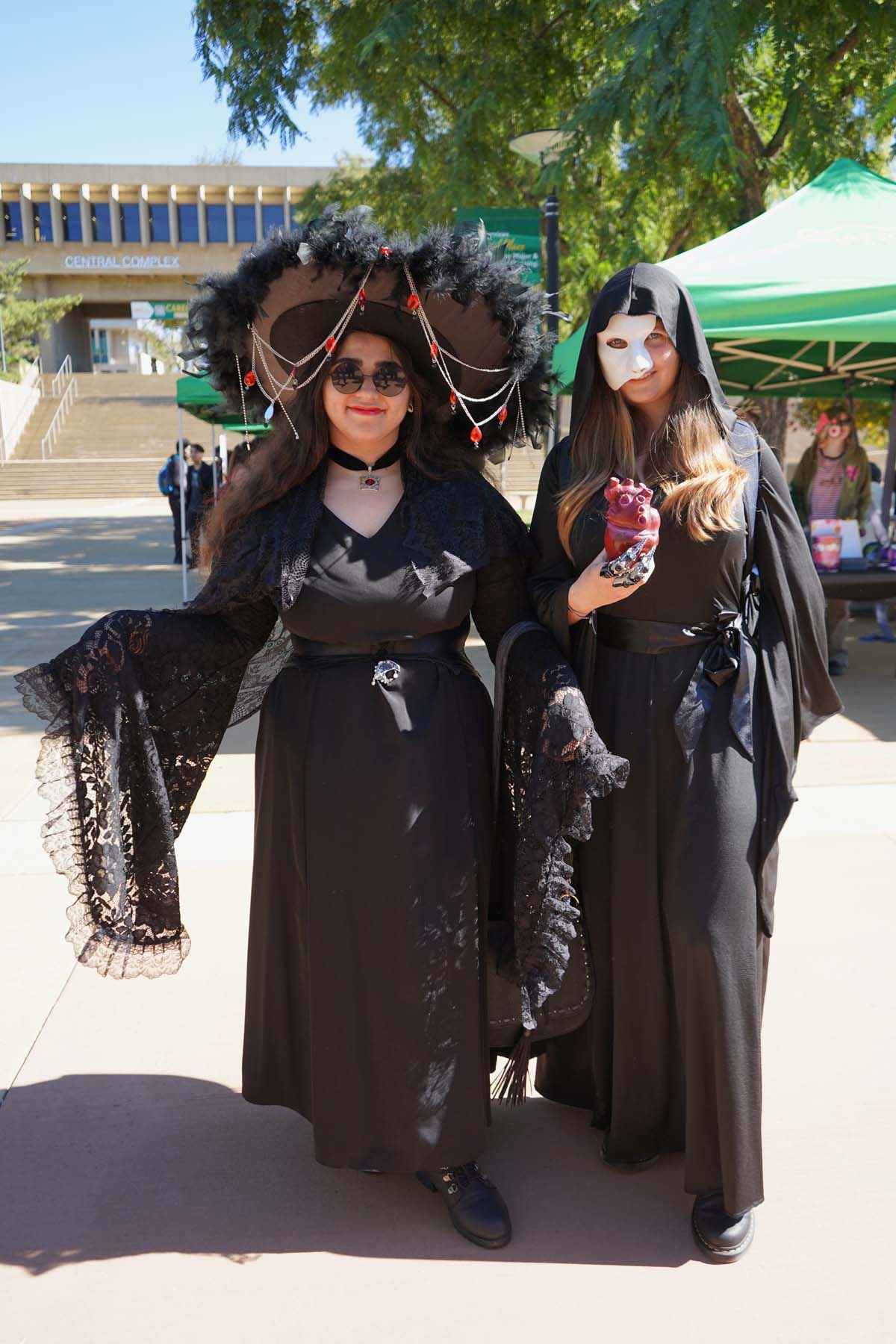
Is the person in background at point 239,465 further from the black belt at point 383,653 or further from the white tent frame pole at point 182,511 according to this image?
the white tent frame pole at point 182,511

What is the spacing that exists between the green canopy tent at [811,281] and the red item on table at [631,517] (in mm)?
3468

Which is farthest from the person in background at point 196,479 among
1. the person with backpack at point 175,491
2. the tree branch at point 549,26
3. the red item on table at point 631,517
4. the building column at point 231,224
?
the building column at point 231,224

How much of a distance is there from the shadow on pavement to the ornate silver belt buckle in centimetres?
120

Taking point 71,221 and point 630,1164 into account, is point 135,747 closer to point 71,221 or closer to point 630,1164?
point 630,1164

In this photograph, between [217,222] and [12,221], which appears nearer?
[12,221]

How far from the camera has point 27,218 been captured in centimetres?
5525

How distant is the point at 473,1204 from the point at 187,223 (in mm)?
60778

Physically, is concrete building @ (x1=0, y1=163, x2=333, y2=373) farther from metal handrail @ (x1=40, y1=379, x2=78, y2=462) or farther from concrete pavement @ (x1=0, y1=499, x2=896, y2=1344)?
concrete pavement @ (x1=0, y1=499, x2=896, y2=1344)

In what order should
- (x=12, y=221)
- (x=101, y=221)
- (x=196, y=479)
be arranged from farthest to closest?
1. (x=101, y=221)
2. (x=12, y=221)
3. (x=196, y=479)

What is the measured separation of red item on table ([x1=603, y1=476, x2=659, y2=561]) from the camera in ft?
6.77

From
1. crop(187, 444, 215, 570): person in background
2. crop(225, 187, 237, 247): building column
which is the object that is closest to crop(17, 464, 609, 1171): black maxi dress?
crop(187, 444, 215, 570): person in background

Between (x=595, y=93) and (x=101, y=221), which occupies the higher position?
(x=101, y=221)

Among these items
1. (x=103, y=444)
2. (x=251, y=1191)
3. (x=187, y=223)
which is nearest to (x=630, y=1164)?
(x=251, y=1191)

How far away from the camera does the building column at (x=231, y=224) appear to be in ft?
184
